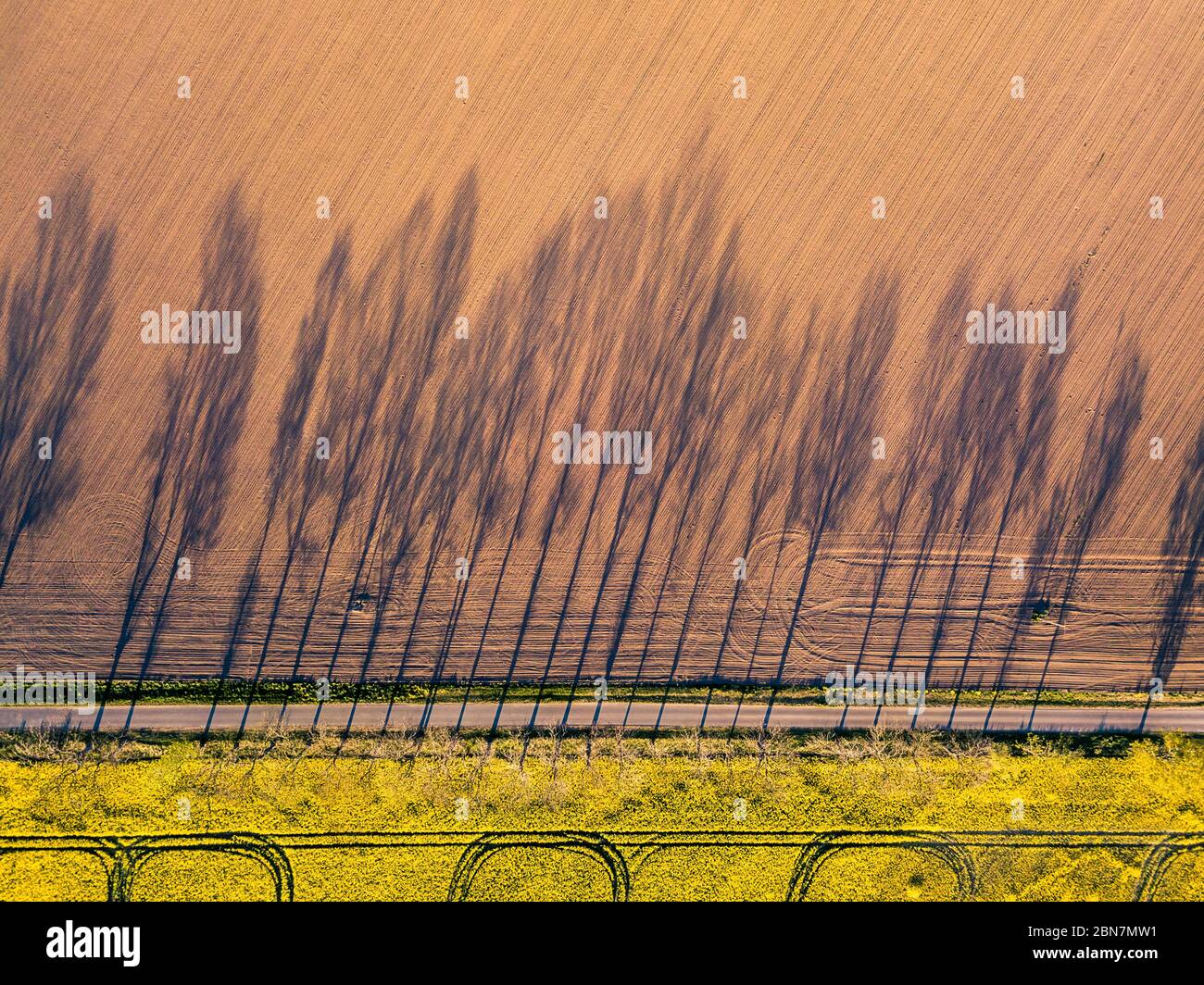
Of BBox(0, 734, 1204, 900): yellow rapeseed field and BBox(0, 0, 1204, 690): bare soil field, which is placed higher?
BBox(0, 0, 1204, 690): bare soil field

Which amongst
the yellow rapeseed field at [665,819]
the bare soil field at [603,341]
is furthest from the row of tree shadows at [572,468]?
the yellow rapeseed field at [665,819]

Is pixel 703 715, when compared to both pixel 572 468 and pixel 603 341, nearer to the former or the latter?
pixel 572 468

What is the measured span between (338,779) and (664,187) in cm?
1171

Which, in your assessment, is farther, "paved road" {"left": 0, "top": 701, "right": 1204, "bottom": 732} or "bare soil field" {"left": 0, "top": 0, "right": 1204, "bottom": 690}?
"paved road" {"left": 0, "top": 701, "right": 1204, "bottom": 732}

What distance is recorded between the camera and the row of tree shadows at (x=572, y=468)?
14383 millimetres

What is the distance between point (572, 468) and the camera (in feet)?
47.9

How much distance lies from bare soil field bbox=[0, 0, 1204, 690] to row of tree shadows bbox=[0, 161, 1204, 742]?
0.07 meters

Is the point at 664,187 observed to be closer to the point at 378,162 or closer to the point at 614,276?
the point at 614,276

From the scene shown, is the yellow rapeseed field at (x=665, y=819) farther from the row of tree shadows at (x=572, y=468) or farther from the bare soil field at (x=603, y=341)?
the bare soil field at (x=603, y=341)

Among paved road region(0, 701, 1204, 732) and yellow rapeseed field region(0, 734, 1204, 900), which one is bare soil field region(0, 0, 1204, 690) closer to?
paved road region(0, 701, 1204, 732)

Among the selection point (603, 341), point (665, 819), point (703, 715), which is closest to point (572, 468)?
point (603, 341)

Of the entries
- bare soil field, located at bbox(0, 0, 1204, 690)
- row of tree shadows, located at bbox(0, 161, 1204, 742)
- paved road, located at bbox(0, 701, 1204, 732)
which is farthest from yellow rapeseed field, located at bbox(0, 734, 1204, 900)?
bare soil field, located at bbox(0, 0, 1204, 690)

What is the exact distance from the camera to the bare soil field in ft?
47.0

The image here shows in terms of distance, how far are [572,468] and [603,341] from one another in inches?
89.7
